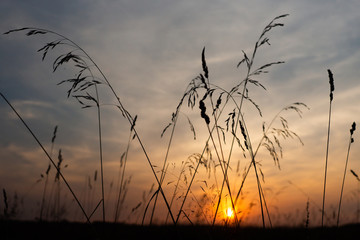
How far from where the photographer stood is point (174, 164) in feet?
11.3

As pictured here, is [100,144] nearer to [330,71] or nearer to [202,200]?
[202,200]

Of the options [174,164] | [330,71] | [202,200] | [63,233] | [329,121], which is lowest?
[63,233]

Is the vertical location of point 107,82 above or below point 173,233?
above

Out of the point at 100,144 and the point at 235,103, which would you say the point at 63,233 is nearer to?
the point at 100,144

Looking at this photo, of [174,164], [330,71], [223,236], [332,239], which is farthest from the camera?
[332,239]

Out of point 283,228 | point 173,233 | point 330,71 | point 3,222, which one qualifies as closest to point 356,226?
point 283,228

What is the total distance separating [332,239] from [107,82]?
2.78 m

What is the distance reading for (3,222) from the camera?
179 inches

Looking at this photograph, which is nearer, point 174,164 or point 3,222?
point 174,164

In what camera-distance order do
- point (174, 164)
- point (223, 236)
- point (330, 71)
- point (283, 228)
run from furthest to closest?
point (283, 228) < point (174, 164) < point (330, 71) < point (223, 236)

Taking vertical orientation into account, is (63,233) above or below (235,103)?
below

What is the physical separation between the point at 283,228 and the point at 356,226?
105cm

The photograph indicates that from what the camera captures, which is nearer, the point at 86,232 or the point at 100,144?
the point at 100,144

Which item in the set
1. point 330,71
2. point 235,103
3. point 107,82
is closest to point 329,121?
point 330,71
